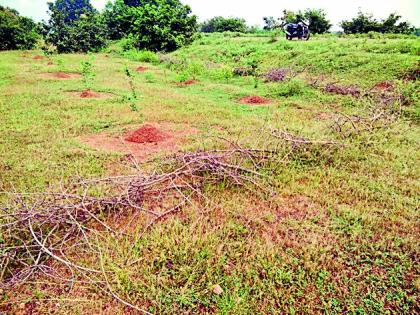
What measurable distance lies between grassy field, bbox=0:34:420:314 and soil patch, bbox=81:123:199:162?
0.15 metres

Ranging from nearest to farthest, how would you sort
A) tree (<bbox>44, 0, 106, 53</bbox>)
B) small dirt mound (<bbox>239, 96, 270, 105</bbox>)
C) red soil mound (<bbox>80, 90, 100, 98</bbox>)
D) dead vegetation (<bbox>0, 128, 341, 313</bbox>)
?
dead vegetation (<bbox>0, 128, 341, 313</bbox>) < small dirt mound (<bbox>239, 96, 270, 105</bbox>) < red soil mound (<bbox>80, 90, 100, 98</bbox>) < tree (<bbox>44, 0, 106, 53</bbox>)

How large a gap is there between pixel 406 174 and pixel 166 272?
3837 mm

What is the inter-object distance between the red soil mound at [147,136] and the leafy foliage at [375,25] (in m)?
26.0

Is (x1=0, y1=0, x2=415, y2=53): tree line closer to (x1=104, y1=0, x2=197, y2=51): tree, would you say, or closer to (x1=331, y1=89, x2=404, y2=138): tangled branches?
(x1=104, y1=0, x2=197, y2=51): tree

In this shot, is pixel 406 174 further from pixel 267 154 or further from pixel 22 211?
pixel 22 211

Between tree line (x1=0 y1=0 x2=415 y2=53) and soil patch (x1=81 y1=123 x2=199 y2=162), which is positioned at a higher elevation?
tree line (x1=0 y1=0 x2=415 y2=53)

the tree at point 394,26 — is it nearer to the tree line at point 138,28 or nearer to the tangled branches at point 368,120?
the tree line at point 138,28

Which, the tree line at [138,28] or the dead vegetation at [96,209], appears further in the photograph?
the tree line at [138,28]

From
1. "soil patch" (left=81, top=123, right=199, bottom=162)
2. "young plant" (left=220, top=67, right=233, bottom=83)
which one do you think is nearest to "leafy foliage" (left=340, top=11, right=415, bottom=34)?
"young plant" (left=220, top=67, right=233, bottom=83)

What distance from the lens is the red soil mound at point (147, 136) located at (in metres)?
5.96

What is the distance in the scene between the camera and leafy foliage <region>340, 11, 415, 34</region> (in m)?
25.1

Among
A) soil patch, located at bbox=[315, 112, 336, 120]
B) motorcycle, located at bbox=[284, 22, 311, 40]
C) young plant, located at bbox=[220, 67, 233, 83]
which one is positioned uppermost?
motorcycle, located at bbox=[284, 22, 311, 40]

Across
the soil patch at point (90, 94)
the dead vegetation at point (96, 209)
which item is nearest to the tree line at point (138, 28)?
the soil patch at point (90, 94)

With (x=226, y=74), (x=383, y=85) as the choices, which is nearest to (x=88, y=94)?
(x=226, y=74)
